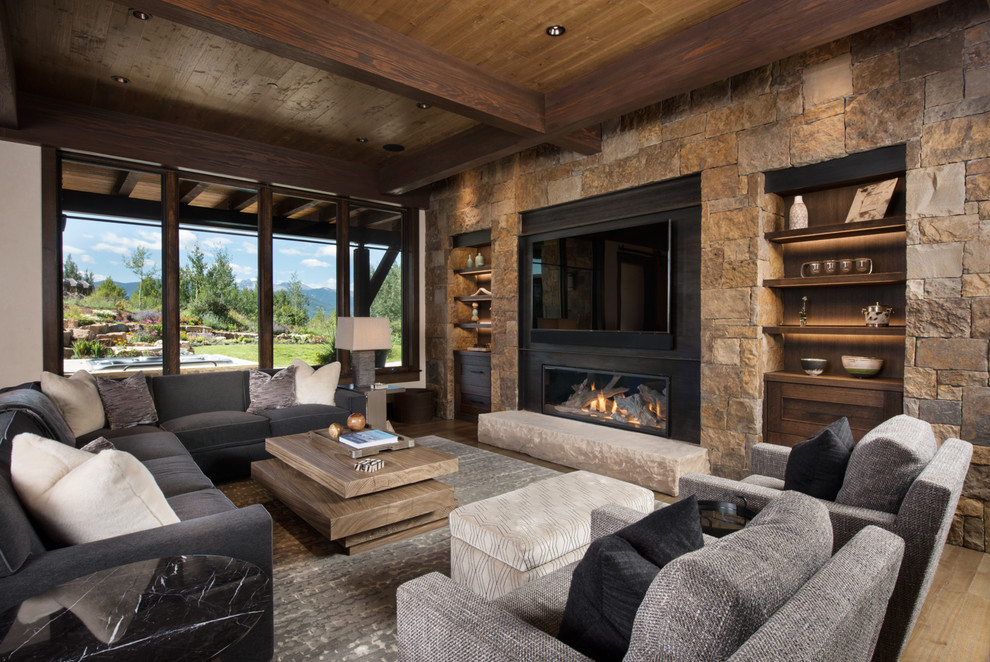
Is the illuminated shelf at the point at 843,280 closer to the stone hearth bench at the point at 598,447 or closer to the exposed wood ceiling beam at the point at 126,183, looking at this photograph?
the stone hearth bench at the point at 598,447

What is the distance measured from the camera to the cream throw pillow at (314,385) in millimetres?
4684

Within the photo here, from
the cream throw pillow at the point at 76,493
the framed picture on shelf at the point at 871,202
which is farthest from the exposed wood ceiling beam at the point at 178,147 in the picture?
the framed picture on shelf at the point at 871,202

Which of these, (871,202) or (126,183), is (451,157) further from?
(871,202)

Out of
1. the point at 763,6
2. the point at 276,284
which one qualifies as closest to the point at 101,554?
the point at 763,6

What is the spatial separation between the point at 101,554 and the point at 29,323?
3936mm

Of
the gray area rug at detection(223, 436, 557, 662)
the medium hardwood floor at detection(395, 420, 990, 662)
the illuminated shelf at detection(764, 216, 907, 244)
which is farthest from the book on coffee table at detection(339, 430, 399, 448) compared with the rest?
the illuminated shelf at detection(764, 216, 907, 244)

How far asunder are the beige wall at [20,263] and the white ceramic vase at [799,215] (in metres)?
5.81

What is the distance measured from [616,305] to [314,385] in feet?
9.13

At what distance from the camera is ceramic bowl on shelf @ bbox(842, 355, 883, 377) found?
128 inches

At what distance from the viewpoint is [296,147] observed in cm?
547

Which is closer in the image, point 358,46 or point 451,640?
point 451,640

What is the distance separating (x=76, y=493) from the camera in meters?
1.53

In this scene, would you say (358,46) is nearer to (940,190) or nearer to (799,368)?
(940,190)

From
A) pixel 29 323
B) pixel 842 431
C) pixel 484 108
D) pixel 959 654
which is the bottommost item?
pixel 959 654
